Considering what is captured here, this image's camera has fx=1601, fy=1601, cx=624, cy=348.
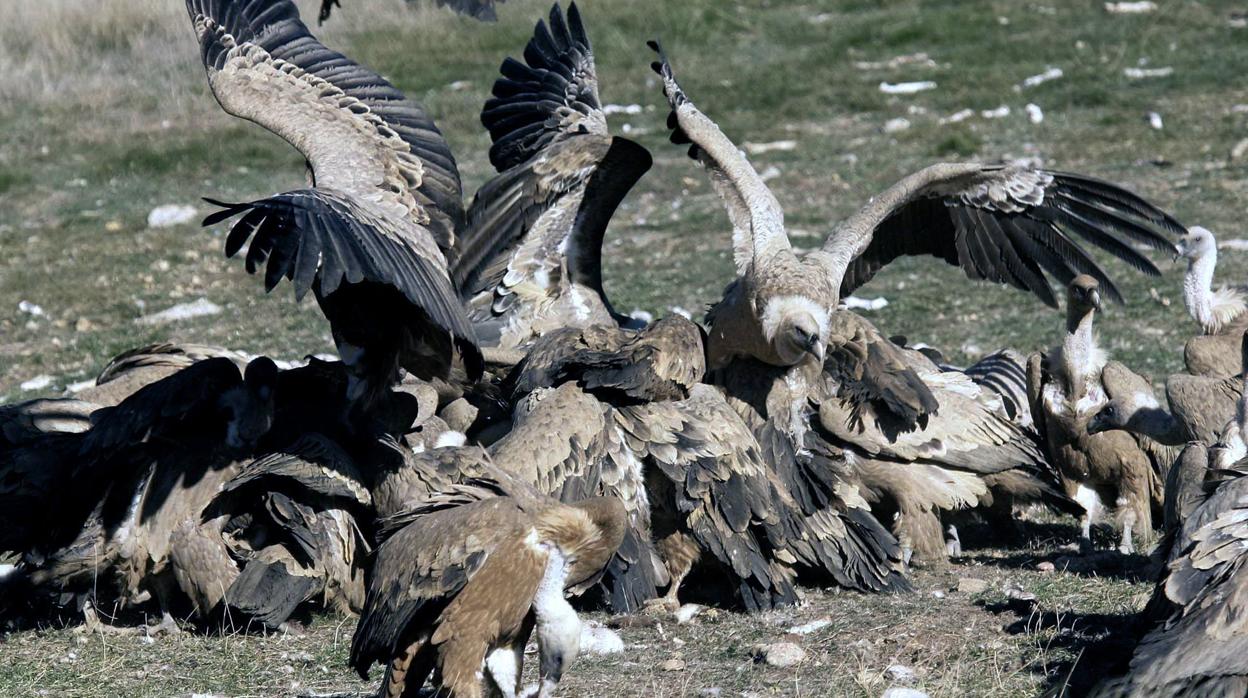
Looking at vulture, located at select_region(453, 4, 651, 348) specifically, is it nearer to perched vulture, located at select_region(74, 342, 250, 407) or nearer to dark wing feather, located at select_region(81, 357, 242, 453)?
perched vulture, located at select_region(74, 342, 250, 407)

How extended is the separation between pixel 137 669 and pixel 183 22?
16281 millimetres

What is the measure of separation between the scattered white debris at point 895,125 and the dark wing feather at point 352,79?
976 cm

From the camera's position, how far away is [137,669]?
228 inches

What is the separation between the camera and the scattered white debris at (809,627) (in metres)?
6.02

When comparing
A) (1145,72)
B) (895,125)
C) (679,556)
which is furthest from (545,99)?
(1145,72)

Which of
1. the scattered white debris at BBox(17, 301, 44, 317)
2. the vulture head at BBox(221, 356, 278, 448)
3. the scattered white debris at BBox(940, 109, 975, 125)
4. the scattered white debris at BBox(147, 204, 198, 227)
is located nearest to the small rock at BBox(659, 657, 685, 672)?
the vulture head at BBox(221, 356, 278, 448)

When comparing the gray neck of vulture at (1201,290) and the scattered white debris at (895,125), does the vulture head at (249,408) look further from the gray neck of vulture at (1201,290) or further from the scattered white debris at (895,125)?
the scattered white debris at (895,125)

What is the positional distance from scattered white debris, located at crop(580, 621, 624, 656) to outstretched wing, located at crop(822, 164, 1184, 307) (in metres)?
2.98

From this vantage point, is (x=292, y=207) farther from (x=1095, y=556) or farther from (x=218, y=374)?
(x=1095, y=556)

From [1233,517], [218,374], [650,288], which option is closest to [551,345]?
[218,374]

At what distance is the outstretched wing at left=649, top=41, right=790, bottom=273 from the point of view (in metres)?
8.16

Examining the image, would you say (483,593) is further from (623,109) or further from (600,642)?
(623,109)

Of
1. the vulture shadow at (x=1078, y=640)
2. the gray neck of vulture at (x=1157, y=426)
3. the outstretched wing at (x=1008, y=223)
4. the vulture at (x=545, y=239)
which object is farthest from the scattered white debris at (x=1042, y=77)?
the vulture shadow at (x=1078, y=640)

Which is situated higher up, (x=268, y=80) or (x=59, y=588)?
(x=268, y=80)
